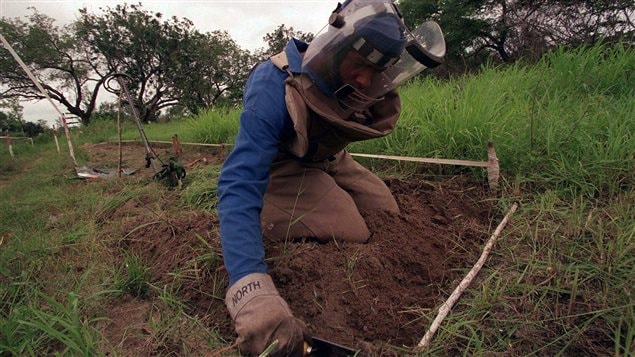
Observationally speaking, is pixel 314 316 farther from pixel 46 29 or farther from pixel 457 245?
pixel 46 29

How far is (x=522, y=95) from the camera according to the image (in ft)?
8.93

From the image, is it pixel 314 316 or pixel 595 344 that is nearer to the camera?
pixel 595 344

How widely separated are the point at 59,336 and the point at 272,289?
0.64 m

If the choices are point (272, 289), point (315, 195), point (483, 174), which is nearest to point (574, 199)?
point (483, 174)

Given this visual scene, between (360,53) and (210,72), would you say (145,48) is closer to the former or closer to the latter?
(210,72)

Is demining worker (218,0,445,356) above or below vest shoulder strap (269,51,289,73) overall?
below

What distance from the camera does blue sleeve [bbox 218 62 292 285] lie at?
4.05 feet

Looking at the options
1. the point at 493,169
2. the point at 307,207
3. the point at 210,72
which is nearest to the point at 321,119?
the point at 307,207

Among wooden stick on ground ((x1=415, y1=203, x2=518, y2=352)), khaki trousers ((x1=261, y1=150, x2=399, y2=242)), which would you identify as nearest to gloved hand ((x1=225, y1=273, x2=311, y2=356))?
wooden stick on ground ((x1=415, y1=203, x2=518, y2=352))

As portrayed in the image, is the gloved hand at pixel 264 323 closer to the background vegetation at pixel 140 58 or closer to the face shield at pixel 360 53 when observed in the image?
the face shield at pixel 360 53

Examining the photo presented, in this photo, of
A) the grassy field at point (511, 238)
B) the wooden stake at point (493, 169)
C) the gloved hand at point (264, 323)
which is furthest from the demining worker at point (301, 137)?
the wooden stake at point (493, 169)

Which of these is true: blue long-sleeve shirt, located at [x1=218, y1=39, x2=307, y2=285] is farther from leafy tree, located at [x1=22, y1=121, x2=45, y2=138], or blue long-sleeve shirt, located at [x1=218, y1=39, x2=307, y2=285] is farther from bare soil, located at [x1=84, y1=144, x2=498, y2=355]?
leafy tree, located at [x1=22, y1=121, x2=45, y2=138]

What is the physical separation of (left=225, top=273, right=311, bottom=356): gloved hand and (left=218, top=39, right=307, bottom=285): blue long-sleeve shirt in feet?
0.29

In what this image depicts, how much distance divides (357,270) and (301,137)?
0.58 meters
